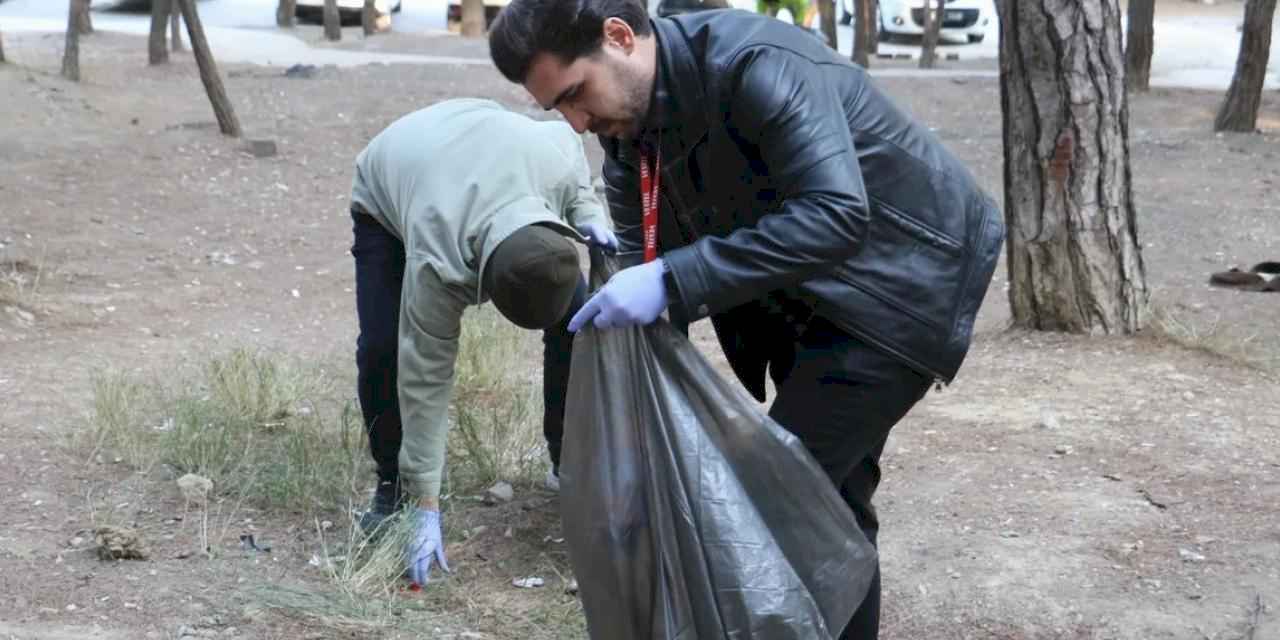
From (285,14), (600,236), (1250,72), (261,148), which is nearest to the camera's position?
(600,236)

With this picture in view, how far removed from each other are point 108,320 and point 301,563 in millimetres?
3350

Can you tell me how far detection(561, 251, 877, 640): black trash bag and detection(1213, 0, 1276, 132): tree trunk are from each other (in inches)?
427

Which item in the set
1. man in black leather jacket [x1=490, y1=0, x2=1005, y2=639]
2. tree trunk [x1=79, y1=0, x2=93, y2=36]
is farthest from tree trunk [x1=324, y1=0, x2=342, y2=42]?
man in black leather jacket [x1=490, y1=0, x2=1005, y2=639]

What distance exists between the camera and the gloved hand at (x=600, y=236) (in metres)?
3.34

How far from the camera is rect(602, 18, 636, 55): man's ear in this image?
252 cm

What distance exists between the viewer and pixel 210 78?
1158 cm

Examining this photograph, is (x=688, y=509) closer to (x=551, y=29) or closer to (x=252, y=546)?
(x=551, y=29)

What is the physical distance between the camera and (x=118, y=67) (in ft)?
56.1

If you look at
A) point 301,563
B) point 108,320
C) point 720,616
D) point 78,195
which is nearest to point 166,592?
point 301,563

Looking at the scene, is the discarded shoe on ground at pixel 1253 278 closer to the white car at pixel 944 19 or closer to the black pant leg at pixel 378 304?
the black pant leg at pixel 378 304

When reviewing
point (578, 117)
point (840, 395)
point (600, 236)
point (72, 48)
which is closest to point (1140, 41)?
point (72, 48)

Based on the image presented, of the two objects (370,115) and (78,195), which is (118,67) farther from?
(78,195)

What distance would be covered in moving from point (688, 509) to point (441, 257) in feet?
3.19

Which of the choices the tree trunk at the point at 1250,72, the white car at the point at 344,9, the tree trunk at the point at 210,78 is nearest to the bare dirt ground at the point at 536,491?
the tree trunk at the point at 210,78
